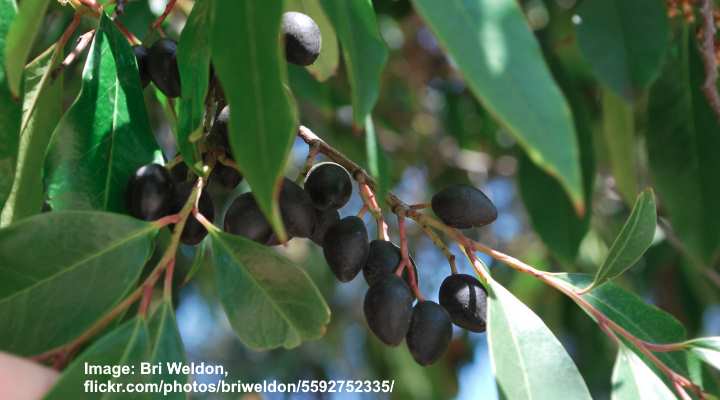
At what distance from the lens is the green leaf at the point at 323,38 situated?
1.13 metres

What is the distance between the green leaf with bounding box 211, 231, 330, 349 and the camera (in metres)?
0.81

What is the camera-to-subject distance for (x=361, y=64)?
2.29 feet

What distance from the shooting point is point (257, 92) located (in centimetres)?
66

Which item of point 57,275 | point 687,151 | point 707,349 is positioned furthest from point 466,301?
point 687,151

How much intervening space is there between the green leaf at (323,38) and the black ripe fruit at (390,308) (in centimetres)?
39

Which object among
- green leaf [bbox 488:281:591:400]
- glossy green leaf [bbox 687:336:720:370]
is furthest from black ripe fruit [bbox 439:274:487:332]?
glossy green leaf [bbox 687:336:720:370]

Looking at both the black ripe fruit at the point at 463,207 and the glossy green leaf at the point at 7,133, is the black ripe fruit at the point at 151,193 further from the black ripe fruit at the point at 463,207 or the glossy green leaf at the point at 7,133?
the black ripe fruit at the point at 463,207

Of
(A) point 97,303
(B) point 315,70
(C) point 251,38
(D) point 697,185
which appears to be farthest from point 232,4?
(D) point 697,185

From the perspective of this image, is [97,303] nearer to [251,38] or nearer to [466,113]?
[251,38]

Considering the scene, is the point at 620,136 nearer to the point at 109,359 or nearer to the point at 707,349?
the point at 707,349

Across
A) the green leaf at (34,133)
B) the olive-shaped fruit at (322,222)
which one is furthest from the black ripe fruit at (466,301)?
the green leaf at (34,133)

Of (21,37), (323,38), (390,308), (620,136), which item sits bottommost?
(620,136)

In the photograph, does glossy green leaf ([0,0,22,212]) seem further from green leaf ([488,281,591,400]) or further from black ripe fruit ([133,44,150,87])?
green leaf ([488,281,591,400])

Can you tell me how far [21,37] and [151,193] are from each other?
0.18 metres
